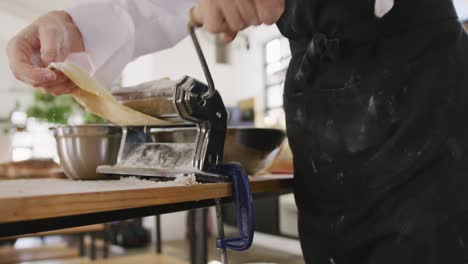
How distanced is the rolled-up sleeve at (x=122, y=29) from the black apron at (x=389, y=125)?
0.35 m

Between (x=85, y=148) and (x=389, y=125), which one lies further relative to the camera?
(x=85, y=148)

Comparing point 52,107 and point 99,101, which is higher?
point 52,107

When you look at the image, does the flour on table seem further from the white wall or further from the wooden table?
the white wall

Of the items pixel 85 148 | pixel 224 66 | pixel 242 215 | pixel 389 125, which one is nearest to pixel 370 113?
pixel 389 125

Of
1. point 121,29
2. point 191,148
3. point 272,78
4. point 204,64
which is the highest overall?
point 272,78

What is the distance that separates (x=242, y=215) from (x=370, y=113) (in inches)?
11.0

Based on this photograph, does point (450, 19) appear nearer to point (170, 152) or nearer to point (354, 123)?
point (354, 123)

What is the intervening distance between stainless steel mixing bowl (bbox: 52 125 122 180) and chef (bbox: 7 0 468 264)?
0.12 m

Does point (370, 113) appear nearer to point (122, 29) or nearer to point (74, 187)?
point (74, 187)

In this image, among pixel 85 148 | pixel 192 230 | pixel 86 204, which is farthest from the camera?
pixel 192 230

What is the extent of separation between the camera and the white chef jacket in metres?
0.85

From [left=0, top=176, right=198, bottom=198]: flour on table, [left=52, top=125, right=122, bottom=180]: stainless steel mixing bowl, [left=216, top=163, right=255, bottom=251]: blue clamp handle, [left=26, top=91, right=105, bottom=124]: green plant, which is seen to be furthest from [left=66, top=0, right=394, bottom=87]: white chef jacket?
[left=26, top=91, right=105, bottom=124]: green plant

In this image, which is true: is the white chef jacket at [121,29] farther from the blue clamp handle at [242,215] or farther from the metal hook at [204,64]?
the blue clamp handle at [242,215]

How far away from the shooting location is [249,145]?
0.92 meters
